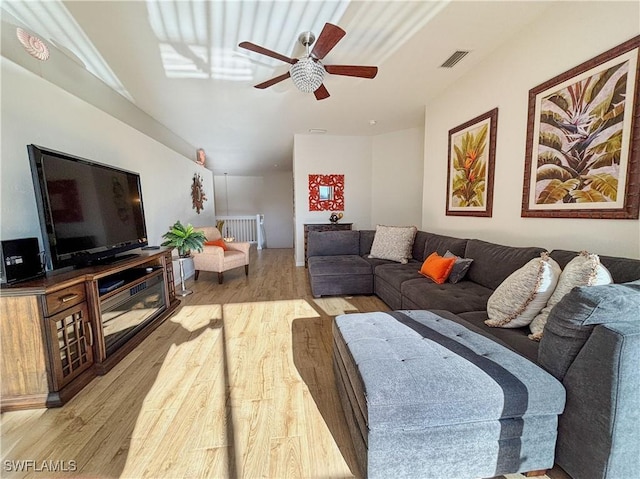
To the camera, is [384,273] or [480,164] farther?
[384,273]

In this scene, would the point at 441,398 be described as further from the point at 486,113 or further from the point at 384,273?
the point at 486,113

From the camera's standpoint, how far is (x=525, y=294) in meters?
1.44

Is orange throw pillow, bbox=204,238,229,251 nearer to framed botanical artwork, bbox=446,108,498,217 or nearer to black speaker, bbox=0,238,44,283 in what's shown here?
black speaker, bbox=0,238,44,283

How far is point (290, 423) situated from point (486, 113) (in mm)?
3247

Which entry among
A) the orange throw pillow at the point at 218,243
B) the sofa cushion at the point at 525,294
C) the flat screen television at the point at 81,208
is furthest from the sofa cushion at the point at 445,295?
the orange throw pillow at the point at 218,243

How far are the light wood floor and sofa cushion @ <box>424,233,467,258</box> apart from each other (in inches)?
60.8

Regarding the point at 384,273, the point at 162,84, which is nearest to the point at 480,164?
the point at 384,273

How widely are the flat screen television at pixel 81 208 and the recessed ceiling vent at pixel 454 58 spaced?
11.2 feet

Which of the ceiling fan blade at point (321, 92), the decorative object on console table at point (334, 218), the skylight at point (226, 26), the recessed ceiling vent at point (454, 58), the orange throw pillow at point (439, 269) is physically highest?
the recessed ceiling vent at point (454, 58)

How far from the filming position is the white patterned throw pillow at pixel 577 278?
1202 mm

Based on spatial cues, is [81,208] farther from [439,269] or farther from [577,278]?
[577,278]

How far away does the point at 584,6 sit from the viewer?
174 cm

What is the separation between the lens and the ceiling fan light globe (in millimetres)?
2162

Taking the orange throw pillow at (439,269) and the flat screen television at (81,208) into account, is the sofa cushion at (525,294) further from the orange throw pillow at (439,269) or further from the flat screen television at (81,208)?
the flat screen television at (81,208)
